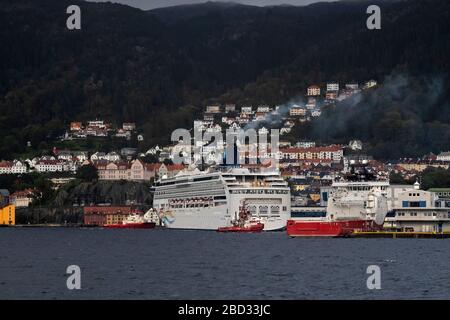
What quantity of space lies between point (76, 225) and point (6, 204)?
1355cm

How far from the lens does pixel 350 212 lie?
9012cm

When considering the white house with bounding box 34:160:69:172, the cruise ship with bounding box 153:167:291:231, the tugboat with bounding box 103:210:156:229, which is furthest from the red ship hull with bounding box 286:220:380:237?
the white house with bounding box 34:160:69:172

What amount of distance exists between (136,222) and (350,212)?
42840 millimetres

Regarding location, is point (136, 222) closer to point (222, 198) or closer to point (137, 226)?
point (137, 226)

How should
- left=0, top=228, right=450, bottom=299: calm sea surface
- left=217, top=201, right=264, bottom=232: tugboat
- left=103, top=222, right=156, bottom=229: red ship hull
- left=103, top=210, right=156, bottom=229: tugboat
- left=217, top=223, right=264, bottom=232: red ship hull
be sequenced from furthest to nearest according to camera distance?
1. left=103, top=210, right=156, bottom=229: tugboat
2. left=103, top=222, right=156, bottom=229: red ship hull
3. left=217, top=201, right=264, bottom=232: tugboat
4. left=217, top=223, right=264, bottom=232: red ship hull
5. left=0, top=228, right=450, bottom=299: calm sea surface

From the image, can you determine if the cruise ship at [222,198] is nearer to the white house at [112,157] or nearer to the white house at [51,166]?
the white house at [51,166]

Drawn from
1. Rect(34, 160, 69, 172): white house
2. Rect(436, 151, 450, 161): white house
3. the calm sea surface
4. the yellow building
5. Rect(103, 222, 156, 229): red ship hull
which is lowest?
the calm sea surface

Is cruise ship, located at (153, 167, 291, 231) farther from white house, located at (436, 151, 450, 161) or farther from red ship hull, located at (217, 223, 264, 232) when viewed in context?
white house, located at (436, 151, 450, 161)

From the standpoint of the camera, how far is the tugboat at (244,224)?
107 metres

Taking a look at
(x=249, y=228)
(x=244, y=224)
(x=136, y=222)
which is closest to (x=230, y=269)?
(x=249, y=228)

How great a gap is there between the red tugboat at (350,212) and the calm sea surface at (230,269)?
15.9 feet

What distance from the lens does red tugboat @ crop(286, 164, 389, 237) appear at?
3479 inches
